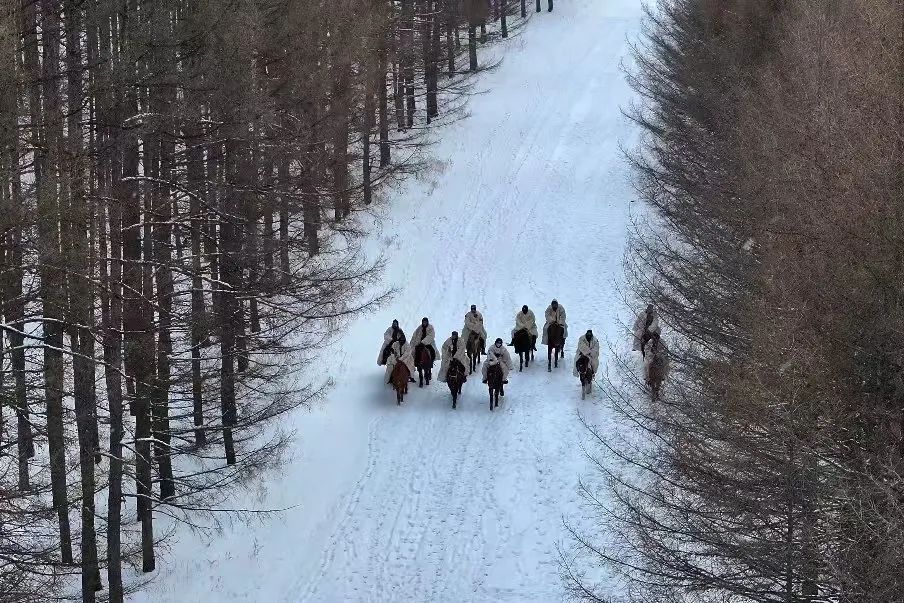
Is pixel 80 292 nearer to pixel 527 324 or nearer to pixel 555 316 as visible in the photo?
pixel 527 324

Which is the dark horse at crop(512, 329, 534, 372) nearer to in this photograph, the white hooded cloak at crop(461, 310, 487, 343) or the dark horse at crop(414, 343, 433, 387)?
the white hooded cloak at crop(461, 310, 487, 343)

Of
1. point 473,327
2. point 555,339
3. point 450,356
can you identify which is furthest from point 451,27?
point 450,356

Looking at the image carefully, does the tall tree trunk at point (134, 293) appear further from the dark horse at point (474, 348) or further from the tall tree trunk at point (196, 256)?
the dark horse at point (474, 348)

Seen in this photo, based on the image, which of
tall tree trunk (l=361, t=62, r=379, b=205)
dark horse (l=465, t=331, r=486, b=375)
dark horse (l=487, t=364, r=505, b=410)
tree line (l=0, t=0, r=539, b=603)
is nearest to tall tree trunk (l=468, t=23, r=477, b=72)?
tall tree trunk (l=361, t=62, r=379, b=205)

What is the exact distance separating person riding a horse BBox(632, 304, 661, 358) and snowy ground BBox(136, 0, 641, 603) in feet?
4.11

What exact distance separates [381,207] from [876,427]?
23312 mm

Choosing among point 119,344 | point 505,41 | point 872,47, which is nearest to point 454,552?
point 119,344

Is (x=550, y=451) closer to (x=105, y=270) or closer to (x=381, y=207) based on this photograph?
(x=105, y=270)

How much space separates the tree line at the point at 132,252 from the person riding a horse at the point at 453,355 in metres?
2.55

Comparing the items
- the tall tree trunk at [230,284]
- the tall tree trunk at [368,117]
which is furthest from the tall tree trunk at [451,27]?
the tall tree trunk at [230,284]

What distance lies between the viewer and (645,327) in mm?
20469

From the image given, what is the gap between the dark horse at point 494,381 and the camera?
1884 cm

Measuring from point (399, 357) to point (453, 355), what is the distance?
1146 mm

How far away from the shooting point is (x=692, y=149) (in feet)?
75.6
